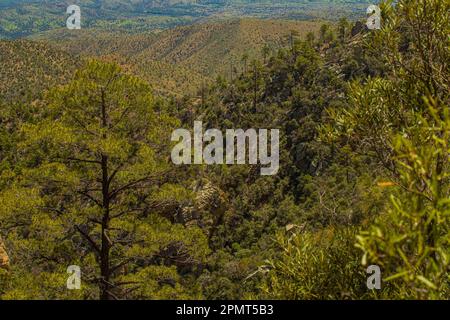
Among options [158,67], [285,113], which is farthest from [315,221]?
[158,67]

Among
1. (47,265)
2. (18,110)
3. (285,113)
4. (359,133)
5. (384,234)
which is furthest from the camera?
(18,110)

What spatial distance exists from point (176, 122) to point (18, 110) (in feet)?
233
